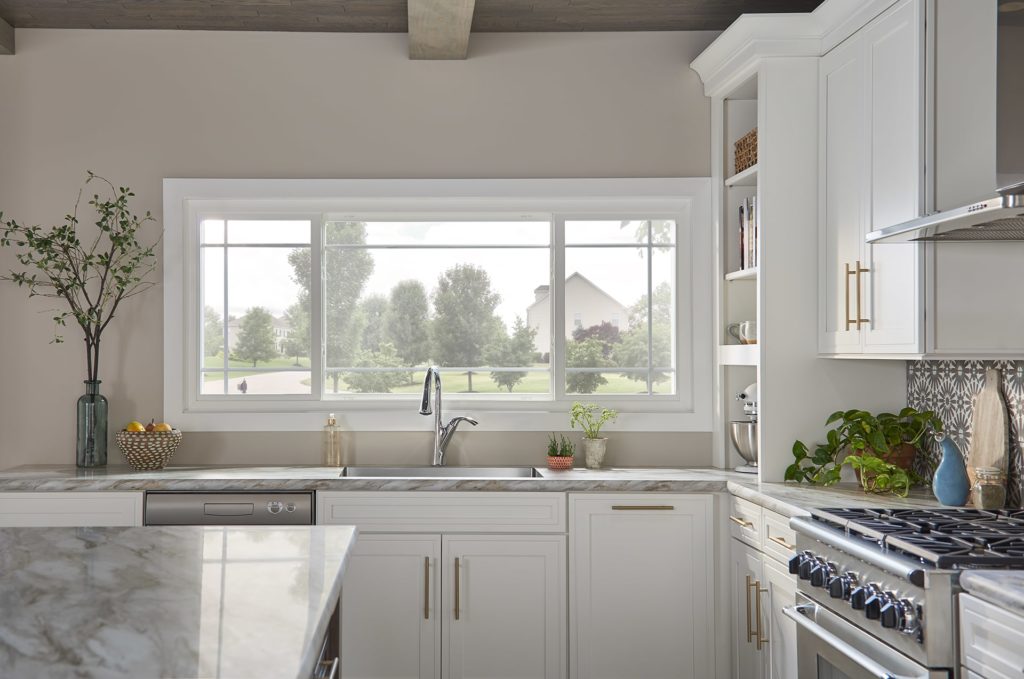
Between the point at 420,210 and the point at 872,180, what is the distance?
183 centimetres

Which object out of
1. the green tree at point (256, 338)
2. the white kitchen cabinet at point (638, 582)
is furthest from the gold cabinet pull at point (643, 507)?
the green tree at point (256, 338)

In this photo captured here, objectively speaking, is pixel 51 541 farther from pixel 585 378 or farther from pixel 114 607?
pixel 585 378

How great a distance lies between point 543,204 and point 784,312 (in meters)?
1.16

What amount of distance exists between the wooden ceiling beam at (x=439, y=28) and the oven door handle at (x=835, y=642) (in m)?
2.24

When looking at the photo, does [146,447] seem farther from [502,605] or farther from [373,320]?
[502,605]

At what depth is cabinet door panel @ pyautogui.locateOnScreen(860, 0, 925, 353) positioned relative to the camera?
97.7 inches

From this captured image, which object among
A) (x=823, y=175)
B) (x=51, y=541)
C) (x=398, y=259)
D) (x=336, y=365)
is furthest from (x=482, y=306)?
(x=51, y=541)

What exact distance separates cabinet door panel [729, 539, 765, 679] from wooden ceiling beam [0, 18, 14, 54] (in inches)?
138

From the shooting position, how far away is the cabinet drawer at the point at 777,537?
Answer: 2.64 metres

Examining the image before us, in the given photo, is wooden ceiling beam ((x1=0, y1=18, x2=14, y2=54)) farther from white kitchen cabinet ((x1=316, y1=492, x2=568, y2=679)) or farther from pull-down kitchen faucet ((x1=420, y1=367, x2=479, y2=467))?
white kitchen cabinet ((x1=316, y1=492, x2=568, y2=679))

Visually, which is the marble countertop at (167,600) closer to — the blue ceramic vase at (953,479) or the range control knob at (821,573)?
the range control knob at (821,573)

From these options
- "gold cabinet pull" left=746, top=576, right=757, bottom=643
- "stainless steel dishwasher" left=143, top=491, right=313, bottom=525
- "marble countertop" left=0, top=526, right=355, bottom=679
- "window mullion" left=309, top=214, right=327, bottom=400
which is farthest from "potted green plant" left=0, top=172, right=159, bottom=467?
"gold cabinet pull" left=746, top=576, right=757, bottom=643

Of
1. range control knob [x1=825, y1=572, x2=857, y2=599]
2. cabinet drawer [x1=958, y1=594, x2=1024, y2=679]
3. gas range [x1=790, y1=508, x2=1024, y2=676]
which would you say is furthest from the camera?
range control knob [x1=825, y1=572, x2=857, y2=599]

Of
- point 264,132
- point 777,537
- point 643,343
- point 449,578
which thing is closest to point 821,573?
point 777,537
